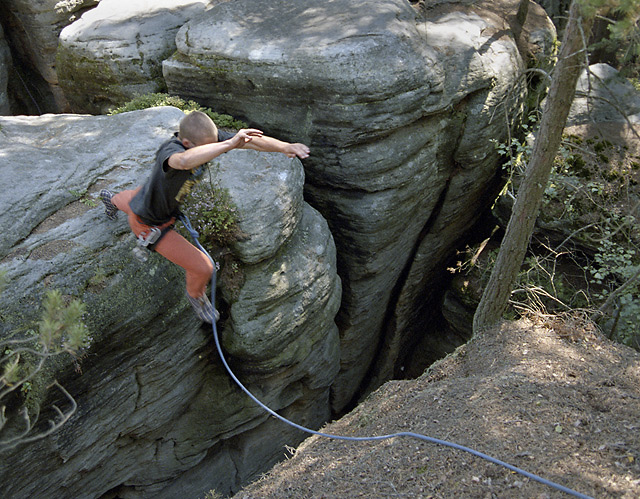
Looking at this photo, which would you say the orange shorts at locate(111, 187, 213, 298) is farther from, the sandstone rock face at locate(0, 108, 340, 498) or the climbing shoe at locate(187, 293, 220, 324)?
the sandstone rock face at locate(0, 108, 340, 498)

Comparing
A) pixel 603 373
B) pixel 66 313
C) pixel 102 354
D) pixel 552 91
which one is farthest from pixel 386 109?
pixel 66 313

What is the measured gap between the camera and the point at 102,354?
6.37m

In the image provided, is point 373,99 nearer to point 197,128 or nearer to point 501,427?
point 197,128

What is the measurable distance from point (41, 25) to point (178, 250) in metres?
12.4

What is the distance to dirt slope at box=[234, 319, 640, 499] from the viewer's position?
491 cm

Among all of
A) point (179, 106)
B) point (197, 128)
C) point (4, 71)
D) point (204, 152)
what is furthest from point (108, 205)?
point (4, 71)

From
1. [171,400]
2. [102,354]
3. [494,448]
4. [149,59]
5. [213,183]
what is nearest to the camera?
[494,448]

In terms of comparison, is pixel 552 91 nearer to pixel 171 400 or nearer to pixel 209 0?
pixel 171 400

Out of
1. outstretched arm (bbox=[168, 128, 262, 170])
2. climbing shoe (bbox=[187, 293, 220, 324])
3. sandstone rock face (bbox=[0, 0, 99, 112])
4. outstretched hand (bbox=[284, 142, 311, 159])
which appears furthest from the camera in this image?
sandstone rock face (bbox=[0, 0, 99, 112])

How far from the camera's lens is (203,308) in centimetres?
664

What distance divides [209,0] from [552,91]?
8287 millimetres

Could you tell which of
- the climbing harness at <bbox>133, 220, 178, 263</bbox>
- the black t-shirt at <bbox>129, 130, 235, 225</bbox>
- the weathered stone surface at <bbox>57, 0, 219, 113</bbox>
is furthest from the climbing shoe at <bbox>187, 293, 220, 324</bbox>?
the weathered stone surface at <bbox>57, 0, 219, 113</bbox>

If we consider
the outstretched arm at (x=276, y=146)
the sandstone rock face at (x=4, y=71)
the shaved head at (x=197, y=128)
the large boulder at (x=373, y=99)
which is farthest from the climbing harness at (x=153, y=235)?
the sandstone rock face at (x=4, y=71)

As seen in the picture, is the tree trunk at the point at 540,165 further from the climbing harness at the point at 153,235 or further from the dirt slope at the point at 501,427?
the climbing harness at the point at 153,235
